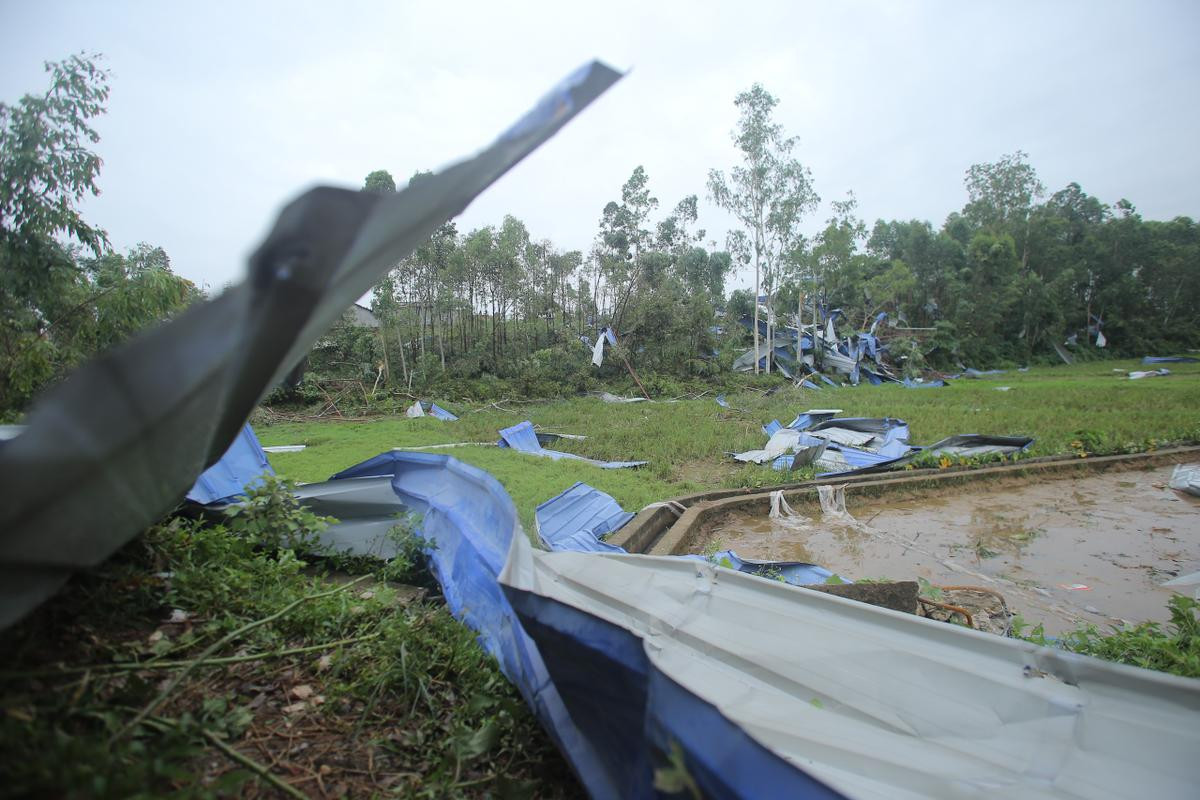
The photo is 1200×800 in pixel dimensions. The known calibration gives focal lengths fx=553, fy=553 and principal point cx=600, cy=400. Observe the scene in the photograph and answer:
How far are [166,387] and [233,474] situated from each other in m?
3.90

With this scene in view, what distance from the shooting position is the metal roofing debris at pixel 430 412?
1164 centimetres

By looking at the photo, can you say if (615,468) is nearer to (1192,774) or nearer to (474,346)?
(1192,774)

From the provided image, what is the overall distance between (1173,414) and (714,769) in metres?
13.4

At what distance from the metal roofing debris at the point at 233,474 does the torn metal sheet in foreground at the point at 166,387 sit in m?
2.27

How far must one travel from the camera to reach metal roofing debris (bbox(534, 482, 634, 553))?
4.26 m

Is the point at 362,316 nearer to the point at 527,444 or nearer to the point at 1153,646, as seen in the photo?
the point at 527,444

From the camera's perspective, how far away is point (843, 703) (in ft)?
4.98

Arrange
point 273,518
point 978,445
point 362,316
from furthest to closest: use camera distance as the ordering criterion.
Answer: point 362,316 → point 978,445 → point 273,518

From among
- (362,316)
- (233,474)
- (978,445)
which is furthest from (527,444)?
(362,316)

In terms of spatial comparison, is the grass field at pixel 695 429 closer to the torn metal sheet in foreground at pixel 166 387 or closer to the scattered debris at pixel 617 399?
the scattered debris at pixel 617 399

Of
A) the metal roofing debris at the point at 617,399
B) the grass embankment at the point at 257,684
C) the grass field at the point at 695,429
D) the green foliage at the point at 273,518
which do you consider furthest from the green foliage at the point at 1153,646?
the metal roofing debris at the point at 617,399

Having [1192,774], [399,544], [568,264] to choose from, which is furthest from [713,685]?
[568,264]

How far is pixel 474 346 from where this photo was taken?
16609mm

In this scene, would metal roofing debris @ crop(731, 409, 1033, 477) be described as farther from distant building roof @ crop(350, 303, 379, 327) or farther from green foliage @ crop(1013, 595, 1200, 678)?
distant building roof @ crop(350, 303, 379, 327)
